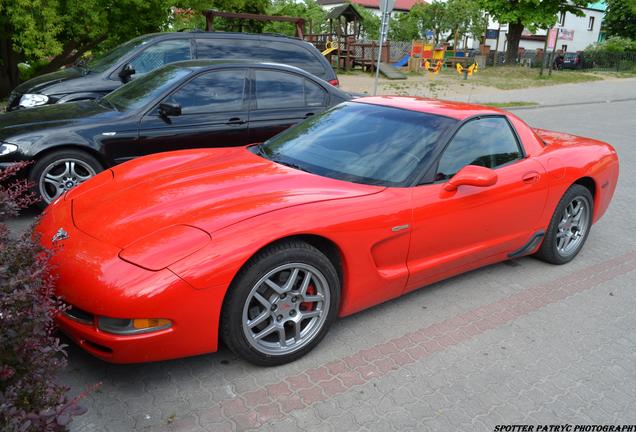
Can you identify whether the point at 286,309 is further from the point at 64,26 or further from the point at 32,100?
the point at 64,26

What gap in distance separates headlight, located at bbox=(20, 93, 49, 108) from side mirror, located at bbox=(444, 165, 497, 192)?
19.8ft

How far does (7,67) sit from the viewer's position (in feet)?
41.4

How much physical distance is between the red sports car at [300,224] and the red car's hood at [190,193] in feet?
0.04

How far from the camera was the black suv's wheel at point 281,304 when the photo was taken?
107 inches

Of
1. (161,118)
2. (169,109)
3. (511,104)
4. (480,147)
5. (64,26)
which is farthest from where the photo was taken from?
(511,104)

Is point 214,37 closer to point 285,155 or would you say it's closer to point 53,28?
point 53,28

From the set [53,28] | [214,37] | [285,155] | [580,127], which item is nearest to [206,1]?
[53,28]

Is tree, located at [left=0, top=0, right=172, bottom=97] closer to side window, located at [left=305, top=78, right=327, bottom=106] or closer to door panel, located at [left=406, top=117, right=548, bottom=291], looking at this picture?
side window, located at [left=305, top=78, right=327, bottom=106]

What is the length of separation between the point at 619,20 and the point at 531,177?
177 ft

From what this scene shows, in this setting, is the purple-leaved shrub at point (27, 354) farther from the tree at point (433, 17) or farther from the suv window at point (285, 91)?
the tree at point (433, 17)

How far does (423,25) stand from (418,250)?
1815 inches

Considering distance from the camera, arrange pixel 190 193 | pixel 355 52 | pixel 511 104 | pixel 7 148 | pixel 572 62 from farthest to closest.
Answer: pixel 572 62 → pixel 355 52 → pixel 511 104 → pixel 7 148 → pixel 190 193

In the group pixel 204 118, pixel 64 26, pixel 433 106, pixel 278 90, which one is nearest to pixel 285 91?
pixel 278 90

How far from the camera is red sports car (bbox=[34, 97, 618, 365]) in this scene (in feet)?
8.45
